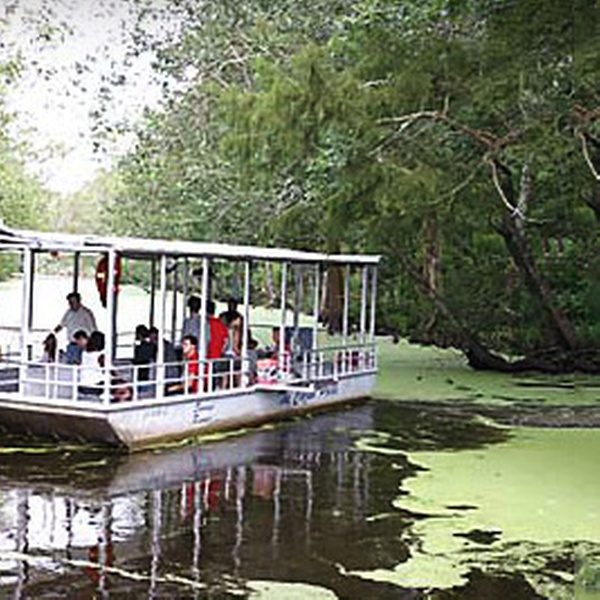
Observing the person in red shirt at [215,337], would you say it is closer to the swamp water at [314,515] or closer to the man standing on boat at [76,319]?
the swamp water at [314,515]

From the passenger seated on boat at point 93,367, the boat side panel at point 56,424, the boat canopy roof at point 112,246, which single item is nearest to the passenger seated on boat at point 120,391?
the passenger seated on boat at point 93,367

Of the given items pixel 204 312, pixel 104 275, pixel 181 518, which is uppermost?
pixel 104 275

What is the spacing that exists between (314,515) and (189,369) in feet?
11.6

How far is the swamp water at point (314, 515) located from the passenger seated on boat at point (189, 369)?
1.96 ft

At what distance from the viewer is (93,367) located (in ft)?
35.3

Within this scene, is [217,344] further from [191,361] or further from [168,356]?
[191,361]

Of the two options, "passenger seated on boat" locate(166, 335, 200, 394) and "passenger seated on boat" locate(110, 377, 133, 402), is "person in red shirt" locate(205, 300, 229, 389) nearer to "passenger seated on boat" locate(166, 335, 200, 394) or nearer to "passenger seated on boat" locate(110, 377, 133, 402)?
"passenger seated on boat" locate(166, 335, 200, 394)

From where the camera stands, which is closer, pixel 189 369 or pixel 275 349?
pixel 189 369

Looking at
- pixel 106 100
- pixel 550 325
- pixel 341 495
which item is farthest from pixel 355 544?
pixel 106 100

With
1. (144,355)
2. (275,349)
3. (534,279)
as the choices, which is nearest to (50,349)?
(144,355)

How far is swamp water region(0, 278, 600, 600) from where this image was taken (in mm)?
7035

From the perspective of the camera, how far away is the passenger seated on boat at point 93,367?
10.7 m

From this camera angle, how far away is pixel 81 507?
28.5 feet

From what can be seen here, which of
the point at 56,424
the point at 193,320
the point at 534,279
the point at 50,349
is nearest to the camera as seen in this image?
the point at 56,424
